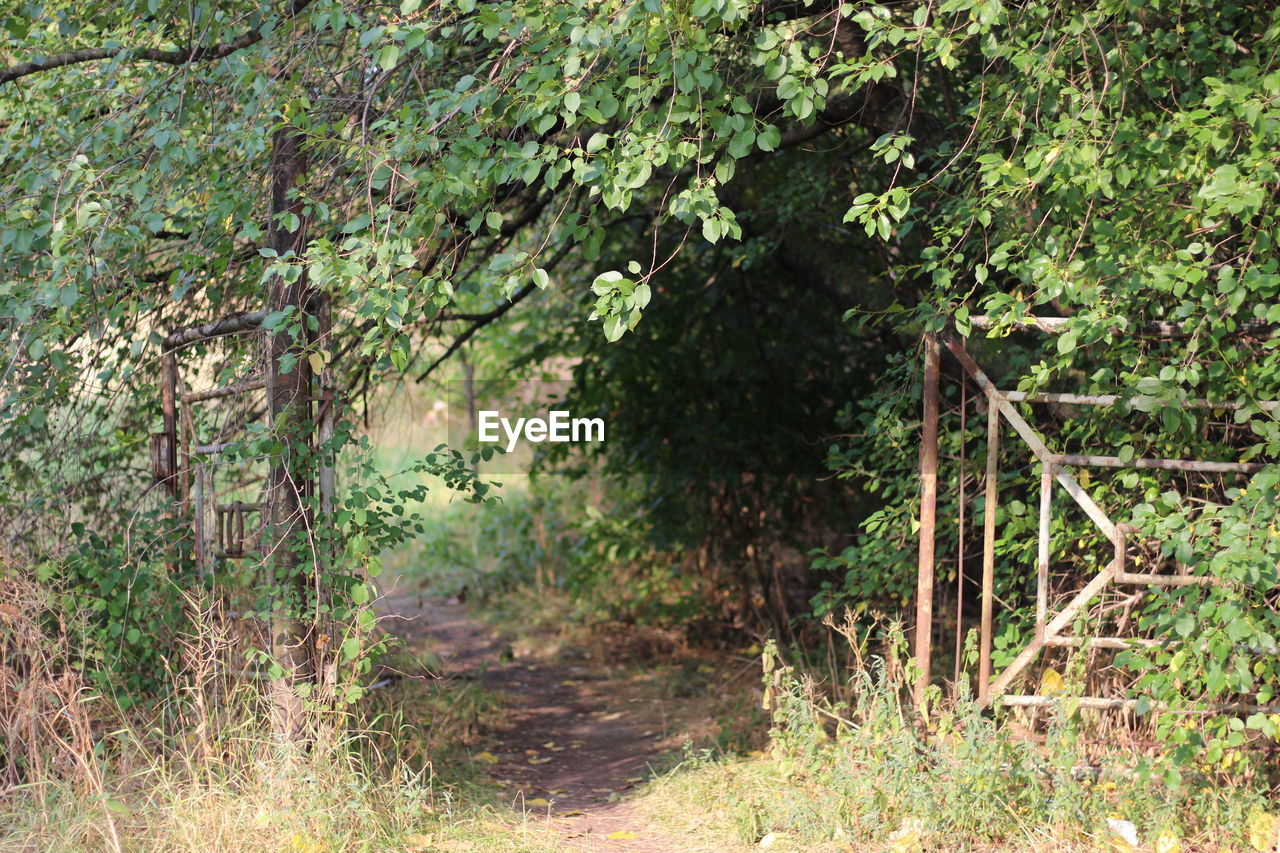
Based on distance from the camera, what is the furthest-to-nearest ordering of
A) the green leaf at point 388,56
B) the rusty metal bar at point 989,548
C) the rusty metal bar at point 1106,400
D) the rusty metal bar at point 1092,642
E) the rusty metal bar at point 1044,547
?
1. the rusty metal bar at point 989,548
2. the rusty metal bar at point 1044,547
3. the rusty metal bar at point 1092,642
4. the rusty metal bar at point 1106,400
5. the green leaf at point 388,56

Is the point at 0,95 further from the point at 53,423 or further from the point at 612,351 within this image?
the point at 612,351

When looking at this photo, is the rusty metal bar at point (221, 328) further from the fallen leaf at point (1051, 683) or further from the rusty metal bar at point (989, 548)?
the fallen leaf at point (1051, 683)

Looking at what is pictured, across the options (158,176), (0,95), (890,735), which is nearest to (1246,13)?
(890,735)

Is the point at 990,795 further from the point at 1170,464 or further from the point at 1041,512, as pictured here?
the point at 1170,464

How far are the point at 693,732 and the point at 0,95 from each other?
4.72 metres

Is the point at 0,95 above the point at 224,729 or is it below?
above

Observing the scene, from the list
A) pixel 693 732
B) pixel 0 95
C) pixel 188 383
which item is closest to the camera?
pixel 0 95

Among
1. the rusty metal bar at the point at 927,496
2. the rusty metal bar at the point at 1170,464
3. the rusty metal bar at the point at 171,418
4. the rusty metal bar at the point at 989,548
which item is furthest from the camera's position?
the rusty metal bar at the point at 171,418

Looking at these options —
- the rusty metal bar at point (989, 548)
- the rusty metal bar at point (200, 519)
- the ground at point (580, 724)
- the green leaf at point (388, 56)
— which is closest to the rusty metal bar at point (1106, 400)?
the rusty metal bar at point (989, 548)

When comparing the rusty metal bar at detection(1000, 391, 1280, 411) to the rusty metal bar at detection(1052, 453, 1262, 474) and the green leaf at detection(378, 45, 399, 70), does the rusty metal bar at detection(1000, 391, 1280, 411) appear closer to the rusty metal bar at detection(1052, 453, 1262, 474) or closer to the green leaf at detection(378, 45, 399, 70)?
the rusty metal bar at detection(1052, 453, 1262, 474)

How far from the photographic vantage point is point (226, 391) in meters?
5.01

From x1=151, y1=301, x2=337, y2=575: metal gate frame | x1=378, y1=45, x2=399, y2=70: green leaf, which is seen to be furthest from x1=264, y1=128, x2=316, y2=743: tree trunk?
x1=378, y1=45, x2=399, y2=70: green leaf

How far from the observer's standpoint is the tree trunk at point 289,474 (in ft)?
14.7

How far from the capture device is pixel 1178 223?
161 inches
